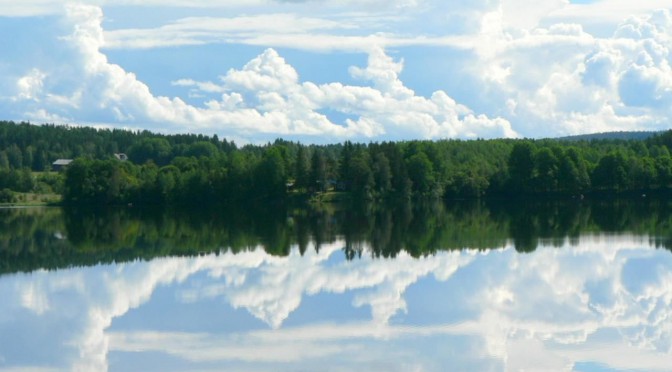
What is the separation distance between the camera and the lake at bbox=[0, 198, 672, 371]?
26609 millimetres

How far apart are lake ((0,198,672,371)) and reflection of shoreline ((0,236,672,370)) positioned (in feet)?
0.30

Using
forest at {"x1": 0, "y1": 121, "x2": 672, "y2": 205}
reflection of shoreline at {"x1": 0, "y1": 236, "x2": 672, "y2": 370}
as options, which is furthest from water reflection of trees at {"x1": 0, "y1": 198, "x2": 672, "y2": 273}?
forest at {"x1": 0, "y1": 121, "x2": 672, "y2": 205}

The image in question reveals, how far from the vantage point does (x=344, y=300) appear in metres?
35.7

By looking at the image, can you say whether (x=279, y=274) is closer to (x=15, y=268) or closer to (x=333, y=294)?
(x=333, y=294)

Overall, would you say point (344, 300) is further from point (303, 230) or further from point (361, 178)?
point (361, 178)

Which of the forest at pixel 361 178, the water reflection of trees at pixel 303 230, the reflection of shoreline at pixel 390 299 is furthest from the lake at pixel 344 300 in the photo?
the forest at pixel 361 178

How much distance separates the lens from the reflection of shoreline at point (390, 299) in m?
27.9

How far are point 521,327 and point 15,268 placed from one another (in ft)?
98.1

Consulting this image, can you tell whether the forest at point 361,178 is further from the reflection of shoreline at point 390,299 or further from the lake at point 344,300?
the reflection of shoreline at point 390,299

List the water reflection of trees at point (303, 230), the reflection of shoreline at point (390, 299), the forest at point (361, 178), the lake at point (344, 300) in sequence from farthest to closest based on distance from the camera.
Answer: the forest at point (361, 178)
the water reflection of trees at point (303, 230)
the reflection of shoreline at point (390, 299)
the lake at point (344, 300)

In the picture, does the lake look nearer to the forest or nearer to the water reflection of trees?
the water reflection of trees

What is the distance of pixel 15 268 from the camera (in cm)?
4888

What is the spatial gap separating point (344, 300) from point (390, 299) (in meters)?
1.81

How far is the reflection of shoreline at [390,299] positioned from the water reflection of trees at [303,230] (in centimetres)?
434
